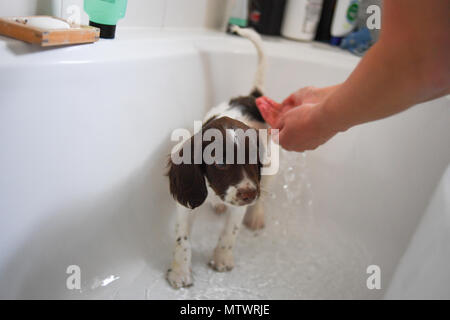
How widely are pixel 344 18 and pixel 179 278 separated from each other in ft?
3.47

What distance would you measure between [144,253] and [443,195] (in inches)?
24.4

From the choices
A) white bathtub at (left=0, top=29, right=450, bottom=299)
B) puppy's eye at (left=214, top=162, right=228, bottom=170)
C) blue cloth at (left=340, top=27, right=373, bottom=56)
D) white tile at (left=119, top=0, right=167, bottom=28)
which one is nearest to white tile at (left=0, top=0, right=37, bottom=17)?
white bathtub at (left=0, top=29, right=450, bottom=299)

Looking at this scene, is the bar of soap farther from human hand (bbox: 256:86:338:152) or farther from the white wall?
human hand (bbox: 256:86:338:152)

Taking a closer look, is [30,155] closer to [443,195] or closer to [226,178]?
[226,178]

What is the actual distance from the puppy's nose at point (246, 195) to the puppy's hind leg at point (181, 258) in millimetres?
203

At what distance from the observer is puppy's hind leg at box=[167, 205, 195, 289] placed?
0.84 m

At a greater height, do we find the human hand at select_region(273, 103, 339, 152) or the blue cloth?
the blue cloth

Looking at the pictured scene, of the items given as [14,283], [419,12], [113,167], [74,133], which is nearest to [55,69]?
[74,133]

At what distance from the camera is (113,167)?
0.78 metres

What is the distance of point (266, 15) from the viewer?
4.58ft

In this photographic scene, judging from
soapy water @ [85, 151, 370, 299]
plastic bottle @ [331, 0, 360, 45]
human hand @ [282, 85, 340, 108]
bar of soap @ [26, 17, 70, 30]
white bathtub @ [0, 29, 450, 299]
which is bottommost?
soapy water @ [85, 151, 370, 299]

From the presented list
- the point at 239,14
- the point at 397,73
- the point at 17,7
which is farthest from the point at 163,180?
the point at 239,14

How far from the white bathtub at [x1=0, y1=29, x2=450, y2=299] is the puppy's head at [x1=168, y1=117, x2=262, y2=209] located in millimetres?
173

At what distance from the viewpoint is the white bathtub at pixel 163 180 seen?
2.02 feet
